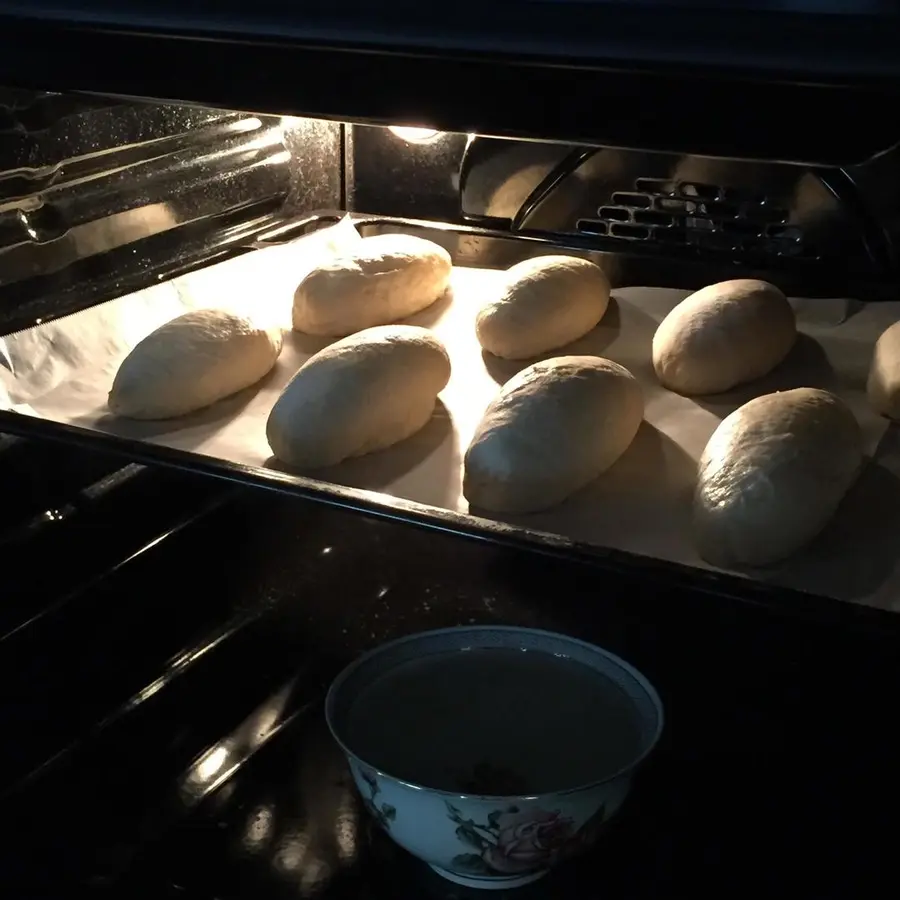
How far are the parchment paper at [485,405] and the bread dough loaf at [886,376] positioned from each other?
0.04ft

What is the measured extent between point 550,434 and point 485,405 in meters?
0.16

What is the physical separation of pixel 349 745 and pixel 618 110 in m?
0.44

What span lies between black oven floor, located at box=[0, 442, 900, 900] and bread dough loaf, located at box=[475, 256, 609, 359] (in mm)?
198

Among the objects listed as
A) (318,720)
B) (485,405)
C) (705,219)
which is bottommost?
(318,720)

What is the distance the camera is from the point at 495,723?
2.38ft

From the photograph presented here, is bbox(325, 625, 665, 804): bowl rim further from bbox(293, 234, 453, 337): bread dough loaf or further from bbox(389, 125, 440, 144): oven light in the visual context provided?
bbox(389, 125, 440, 144): oven light

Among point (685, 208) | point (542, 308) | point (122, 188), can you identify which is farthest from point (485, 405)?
point (122, 188)

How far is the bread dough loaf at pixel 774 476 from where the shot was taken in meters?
0.61

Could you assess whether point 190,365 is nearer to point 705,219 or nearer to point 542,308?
point 542,308

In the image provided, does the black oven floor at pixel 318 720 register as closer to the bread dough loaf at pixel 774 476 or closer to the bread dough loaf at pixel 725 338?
the bread dough loaf at pixel 774 476

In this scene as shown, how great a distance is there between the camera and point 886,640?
495 mm

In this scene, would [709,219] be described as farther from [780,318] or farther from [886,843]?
[886,843]

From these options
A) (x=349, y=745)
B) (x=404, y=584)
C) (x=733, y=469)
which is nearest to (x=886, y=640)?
(x=733, y=469)

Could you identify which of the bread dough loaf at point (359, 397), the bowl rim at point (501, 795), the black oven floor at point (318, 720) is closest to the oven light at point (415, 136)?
the bread dough loaf at point (359, 397)
